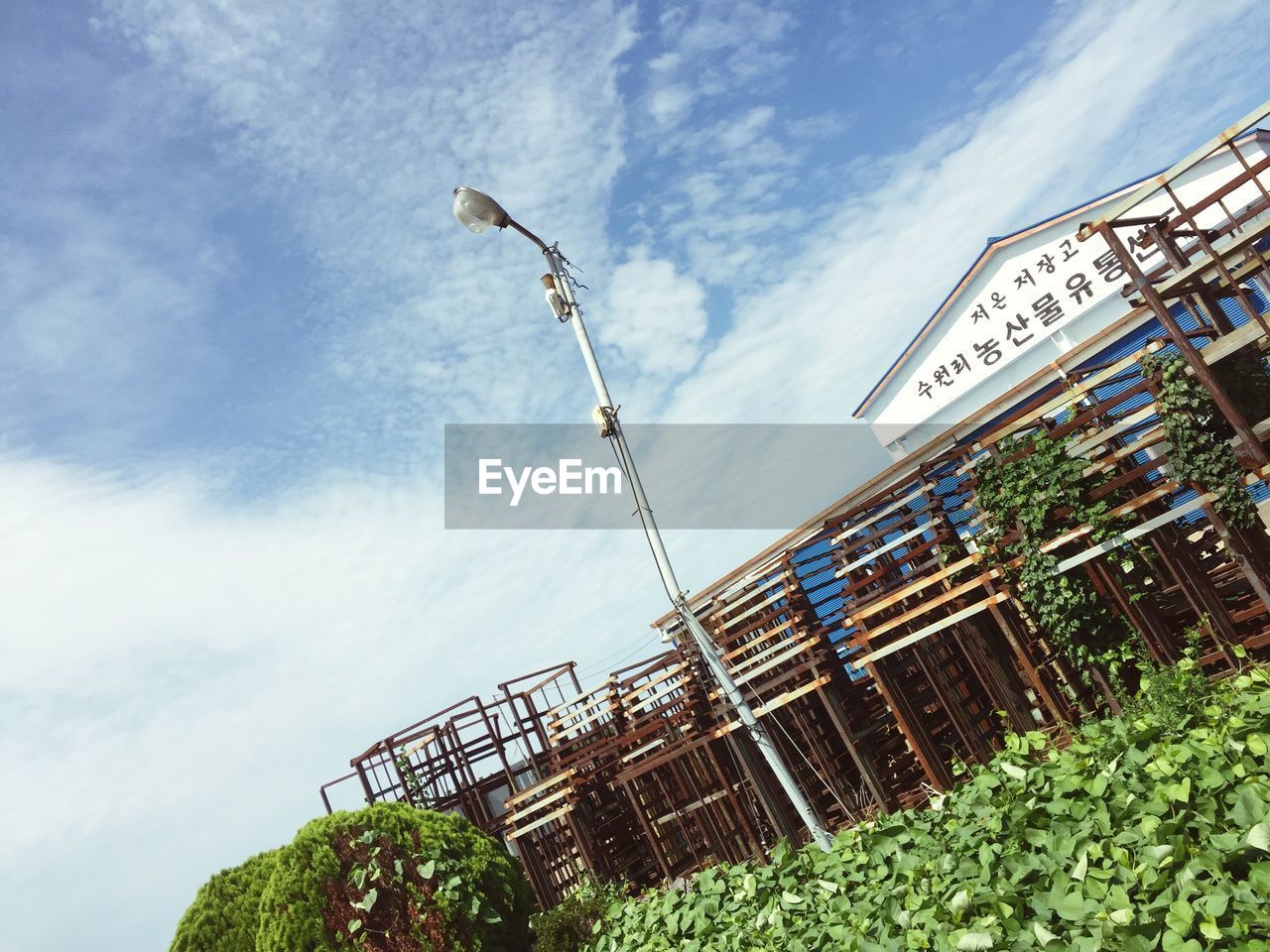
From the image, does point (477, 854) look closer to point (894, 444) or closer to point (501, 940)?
point (501, 940)

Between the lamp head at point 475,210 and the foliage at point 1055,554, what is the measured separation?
684cm

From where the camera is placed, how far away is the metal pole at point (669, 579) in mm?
8094

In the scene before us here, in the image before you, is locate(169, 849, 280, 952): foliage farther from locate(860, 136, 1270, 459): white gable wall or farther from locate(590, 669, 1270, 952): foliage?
locate(860, 136, 1270, 459): white gable wall

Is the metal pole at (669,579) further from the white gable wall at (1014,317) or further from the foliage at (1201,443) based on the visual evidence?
the white gable wall at (1014,317)

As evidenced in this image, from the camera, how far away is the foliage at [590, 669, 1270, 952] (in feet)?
13.4

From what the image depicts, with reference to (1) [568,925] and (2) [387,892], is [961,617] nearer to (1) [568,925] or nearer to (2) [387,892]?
(1) [568,925]

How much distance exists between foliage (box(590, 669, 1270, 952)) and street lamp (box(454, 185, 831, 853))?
1.28 metres

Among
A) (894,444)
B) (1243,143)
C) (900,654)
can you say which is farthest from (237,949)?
(1243,143)

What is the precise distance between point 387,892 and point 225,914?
8.94 ft

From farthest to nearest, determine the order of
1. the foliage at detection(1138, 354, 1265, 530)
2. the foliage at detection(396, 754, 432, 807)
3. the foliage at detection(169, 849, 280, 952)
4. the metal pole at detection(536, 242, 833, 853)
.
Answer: the foliage at detection(396, 754, 432, 807), the foliage at detection(169, 849, 280, 952), the foliage at detection(1138, 354, 1265, 530), the metal pole at detection(536, 242, 833, 853)

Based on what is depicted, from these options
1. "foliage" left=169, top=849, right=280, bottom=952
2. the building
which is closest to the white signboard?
the building

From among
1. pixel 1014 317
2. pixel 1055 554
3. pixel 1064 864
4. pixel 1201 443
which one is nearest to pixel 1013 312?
pixel 1014 317

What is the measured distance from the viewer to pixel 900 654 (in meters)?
12.4

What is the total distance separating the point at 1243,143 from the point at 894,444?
11139mm
